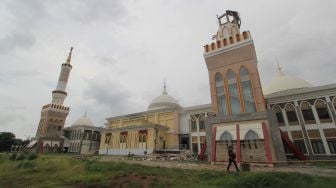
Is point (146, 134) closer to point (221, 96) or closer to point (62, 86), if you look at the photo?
point (221, 96)

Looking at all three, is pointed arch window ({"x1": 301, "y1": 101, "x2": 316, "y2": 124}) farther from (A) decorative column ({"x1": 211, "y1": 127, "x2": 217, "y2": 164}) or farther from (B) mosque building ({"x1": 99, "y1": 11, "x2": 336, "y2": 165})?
(A) decorative column ({"x1": 211, "y1": 127, "x2": 217, "y2": 164})

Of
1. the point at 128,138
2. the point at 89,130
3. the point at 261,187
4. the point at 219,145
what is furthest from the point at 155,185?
the point at 89,130

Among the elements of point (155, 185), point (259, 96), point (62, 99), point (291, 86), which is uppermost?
point (62, 99)

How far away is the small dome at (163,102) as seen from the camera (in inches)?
1699

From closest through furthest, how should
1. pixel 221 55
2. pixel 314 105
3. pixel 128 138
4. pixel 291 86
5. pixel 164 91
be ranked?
pixel 221 55, pixel 314 105, pixel 291 86, pixel 128 138, pixel 164 91

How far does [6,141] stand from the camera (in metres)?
57.3

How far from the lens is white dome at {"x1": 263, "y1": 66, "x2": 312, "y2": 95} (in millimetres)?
29337

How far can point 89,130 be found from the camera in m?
49.9

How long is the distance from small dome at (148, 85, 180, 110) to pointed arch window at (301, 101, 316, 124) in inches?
936

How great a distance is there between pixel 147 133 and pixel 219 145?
18.6 m

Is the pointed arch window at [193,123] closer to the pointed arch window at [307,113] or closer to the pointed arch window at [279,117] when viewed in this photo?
the pointed arch window at [279,117]

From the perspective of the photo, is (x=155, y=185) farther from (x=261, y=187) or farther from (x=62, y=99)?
(x=62, y=99)

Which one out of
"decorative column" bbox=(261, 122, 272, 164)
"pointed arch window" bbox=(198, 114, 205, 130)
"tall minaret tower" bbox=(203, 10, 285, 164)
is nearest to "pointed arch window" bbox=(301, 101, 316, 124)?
"tall minaret tower" bbox=(203, 10, 285, 164)

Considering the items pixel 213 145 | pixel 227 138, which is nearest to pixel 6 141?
pixel 213 145
